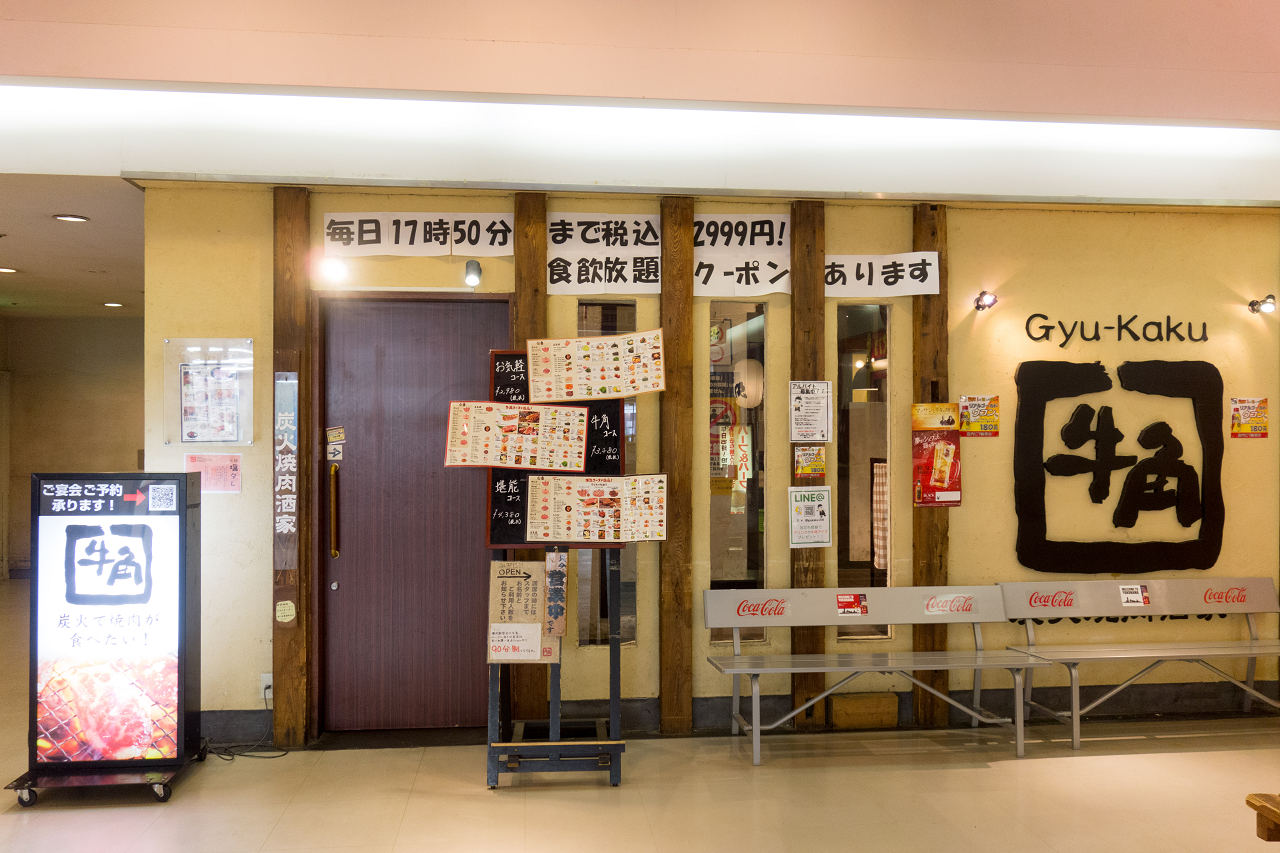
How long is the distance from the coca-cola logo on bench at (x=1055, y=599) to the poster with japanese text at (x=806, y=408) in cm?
160

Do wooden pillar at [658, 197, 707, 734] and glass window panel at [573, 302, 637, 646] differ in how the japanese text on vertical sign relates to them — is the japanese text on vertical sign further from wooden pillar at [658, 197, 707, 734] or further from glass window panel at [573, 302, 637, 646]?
wooden pillar at [658, 197, 707, 734]

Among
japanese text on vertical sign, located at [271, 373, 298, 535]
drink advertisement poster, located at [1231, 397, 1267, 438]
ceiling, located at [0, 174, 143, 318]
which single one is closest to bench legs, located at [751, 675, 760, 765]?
japanese text on vertical sign, located at [271, 373, 298, 535]

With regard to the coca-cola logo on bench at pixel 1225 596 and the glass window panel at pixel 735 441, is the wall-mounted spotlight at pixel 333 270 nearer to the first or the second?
the glass window panel at pixel 735 441

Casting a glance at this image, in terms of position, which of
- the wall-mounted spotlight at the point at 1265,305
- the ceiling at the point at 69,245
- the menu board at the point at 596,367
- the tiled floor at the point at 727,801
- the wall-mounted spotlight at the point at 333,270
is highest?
the ceiling at the point at 69,245

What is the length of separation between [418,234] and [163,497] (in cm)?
185

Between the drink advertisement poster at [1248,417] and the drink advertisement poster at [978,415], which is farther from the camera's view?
the drink advertisement poster at [1248,417]

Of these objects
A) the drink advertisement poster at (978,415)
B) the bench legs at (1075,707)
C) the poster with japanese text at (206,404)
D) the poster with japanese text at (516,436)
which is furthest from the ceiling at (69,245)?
the bench legs at (1075,707)

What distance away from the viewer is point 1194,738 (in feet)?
15.0

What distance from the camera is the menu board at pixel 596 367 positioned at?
4191 millimetres

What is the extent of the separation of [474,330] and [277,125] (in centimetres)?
146

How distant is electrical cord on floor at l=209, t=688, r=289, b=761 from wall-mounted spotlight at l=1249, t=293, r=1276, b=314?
617cm

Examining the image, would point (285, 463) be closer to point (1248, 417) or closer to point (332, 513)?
point (332, 513)

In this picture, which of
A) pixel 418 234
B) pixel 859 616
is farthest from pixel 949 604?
pixel 418 234

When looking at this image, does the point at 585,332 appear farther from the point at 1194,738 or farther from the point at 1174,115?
the point at 1194,738
